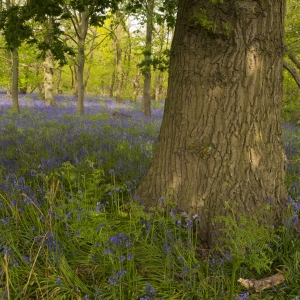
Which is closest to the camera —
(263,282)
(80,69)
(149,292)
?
(149,292)

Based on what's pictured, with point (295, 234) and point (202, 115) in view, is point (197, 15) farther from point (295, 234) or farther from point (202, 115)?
point (295, 234)

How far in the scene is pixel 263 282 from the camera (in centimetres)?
227

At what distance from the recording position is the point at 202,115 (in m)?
2.88

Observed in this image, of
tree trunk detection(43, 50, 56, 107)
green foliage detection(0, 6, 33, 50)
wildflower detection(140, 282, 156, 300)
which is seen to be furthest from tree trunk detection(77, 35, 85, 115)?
wildflower detection(140, 282, 156, 300)

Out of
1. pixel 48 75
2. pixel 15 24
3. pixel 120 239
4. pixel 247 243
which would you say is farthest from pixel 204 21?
pixel 48 75

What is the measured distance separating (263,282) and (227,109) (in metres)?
1.61

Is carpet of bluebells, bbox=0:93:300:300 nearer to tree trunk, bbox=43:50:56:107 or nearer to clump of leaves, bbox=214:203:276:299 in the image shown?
clump of leaves, bbox=214:203:276:299

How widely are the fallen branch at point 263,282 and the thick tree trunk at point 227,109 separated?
561 mm

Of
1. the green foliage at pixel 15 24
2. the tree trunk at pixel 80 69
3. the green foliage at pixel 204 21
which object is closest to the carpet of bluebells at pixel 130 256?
the green foliage at pixel 204 21

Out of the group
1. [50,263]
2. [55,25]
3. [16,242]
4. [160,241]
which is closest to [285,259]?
[160,241]

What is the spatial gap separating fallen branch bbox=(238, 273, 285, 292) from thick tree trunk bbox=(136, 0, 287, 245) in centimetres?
56

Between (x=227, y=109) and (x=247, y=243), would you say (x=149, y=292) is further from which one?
(x=227, y=109)

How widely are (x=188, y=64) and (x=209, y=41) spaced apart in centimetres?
30

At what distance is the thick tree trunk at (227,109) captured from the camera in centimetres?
269
